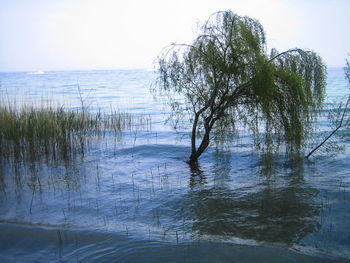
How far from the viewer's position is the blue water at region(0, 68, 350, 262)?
18.3 ft

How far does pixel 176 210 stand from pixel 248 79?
4.23m

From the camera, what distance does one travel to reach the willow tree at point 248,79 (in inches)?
353

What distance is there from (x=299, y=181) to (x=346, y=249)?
3817 millimetres

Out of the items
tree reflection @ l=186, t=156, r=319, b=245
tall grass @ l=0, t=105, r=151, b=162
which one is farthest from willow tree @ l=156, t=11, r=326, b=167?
tall grass @ l=0, t=105, r=151, b=162

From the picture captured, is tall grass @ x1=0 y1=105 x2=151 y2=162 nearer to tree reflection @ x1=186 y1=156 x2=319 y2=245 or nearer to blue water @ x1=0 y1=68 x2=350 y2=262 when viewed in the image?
blue water @ x1=0 y1=68 x2=350 y2=262

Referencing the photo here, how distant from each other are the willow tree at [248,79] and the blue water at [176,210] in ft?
5.32

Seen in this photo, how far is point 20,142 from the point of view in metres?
11.2

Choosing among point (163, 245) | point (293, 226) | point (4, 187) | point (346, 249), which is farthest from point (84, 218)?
point (346, 249)

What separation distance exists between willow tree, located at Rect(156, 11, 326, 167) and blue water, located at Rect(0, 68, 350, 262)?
5.32 ft

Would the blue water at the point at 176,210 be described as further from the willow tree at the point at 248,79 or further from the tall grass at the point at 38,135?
the willow tree at the point at 248,79

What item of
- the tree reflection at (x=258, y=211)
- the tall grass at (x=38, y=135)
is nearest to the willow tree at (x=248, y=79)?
the tree reflection at (x=258, y=211)

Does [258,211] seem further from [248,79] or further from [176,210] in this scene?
[248,79]

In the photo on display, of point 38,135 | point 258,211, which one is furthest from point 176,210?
point 38,135

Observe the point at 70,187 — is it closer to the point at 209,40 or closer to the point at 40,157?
the point at 40,157
